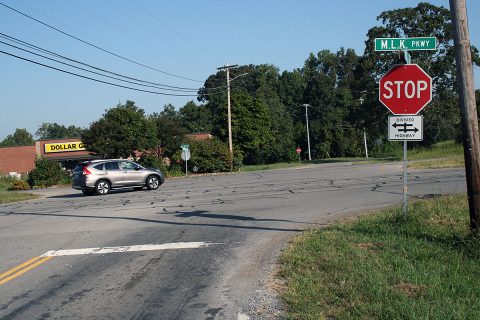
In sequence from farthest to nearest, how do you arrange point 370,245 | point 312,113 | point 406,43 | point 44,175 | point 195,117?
point 195,117
point 312,113
point 44,175
point 406,43
point 370,245

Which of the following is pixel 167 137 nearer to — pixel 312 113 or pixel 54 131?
pixel 312 113

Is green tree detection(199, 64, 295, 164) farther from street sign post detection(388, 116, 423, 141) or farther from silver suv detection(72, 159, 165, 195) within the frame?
street sign post detection(388, 116, 423, 141)

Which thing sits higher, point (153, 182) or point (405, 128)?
point (405, 128)

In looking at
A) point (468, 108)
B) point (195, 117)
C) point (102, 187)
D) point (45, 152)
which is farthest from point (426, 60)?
point (195, 117)

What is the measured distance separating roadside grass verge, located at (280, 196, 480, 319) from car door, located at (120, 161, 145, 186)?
52.3 ft

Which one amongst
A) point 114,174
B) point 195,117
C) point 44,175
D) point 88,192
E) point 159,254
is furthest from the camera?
point 195,117

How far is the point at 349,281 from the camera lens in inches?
252

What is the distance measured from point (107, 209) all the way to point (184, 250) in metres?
8.23

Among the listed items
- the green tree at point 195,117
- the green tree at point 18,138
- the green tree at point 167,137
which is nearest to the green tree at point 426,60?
the green tree at point 167,137

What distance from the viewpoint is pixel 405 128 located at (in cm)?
1035

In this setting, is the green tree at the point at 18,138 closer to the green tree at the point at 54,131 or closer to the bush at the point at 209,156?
the green tree at the point at 54,131

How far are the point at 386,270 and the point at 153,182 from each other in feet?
64.5

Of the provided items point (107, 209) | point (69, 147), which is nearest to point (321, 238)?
point (107, 209)

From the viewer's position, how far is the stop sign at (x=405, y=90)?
10.2 meters
